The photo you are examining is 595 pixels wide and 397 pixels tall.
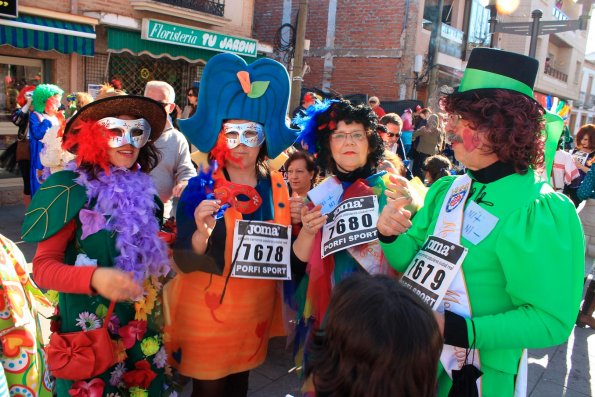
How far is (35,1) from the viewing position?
24.3 feet

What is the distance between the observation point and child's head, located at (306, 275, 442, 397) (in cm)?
109

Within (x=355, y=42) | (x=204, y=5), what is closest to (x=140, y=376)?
(x=204, y=5)

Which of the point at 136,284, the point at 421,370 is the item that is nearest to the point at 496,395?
the point at 421,370

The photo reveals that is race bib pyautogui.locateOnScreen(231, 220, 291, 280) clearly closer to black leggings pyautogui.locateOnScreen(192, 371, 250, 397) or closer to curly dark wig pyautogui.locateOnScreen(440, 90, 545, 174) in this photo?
black leggings pyautogui.locateOnScreen(192, 371, 250, 397)

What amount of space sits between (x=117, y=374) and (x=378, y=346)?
138 cm

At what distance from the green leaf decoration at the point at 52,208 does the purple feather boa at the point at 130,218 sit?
5cm

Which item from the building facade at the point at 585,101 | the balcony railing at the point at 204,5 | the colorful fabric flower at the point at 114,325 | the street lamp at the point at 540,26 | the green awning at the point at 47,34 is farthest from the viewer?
the building facade at the point at 585,101

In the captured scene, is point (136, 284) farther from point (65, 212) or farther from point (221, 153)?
point (221, 153)

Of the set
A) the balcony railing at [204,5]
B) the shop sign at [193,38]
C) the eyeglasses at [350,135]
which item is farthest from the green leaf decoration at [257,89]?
the balcony railing at [204,5]

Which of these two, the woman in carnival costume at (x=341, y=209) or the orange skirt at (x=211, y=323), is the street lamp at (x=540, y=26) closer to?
the woman in carnival costume at (x=341, y=209)

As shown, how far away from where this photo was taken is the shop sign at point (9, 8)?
6.59 m

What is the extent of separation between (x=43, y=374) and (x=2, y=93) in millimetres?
Answer: 7302

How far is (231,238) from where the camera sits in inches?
86.8

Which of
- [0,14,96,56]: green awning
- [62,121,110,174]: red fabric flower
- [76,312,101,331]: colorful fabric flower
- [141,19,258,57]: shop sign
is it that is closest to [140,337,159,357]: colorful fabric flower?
[76,312,101,331]: colorful fabric flower
